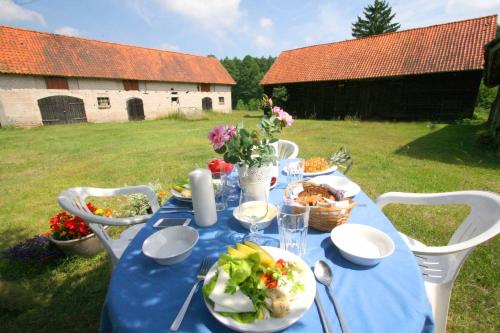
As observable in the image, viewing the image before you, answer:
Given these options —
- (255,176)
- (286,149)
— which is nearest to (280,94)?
(286,149)

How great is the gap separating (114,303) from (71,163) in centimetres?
756

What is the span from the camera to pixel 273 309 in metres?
0.82

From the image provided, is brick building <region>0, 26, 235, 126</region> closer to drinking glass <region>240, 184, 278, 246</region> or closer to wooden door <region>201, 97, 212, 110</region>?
wooden door <region>201, 97, 212, 110</region>

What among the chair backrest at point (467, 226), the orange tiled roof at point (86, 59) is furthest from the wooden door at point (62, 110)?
the chair backrest at point (467, 226)

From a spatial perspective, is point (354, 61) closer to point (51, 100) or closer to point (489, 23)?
point (489, 23)

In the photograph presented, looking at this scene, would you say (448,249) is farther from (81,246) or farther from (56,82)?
(56,82)

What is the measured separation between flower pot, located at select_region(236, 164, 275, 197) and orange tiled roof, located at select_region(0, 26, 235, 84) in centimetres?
1852

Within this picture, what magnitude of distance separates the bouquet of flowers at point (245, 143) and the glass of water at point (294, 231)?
1.42 ft

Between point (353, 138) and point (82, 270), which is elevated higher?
point (353, 138)

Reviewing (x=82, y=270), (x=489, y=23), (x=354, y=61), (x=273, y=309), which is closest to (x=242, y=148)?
(x=273, y=309)

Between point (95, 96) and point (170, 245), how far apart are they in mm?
19420

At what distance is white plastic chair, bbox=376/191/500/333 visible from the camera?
1.39m

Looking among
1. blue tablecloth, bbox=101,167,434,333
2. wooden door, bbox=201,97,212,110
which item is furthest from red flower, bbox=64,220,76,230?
wooden door, bbox=201,97,212,110

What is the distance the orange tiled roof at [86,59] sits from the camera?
46.1ft
